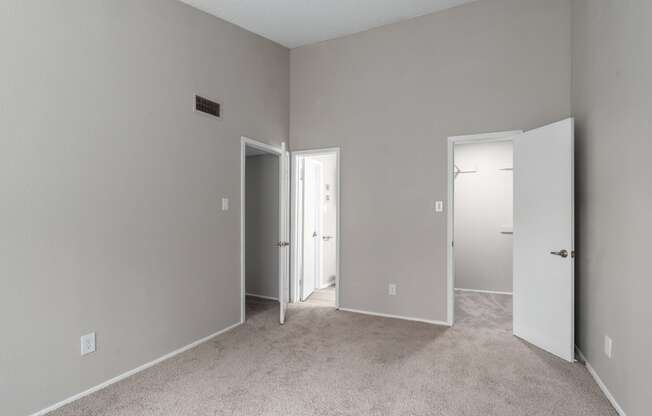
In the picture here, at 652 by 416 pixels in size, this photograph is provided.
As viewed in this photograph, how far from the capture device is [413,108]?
4039 mm

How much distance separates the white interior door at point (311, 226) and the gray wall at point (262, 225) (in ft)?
1.30

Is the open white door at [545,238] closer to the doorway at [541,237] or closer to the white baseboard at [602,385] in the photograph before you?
the doorway at [541,237]

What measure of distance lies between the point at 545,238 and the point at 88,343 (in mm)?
3732

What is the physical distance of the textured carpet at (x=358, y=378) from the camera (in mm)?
2324

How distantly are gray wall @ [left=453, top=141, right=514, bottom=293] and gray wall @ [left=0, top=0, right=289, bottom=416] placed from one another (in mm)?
3579

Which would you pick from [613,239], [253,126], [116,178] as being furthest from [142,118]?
[613,239]

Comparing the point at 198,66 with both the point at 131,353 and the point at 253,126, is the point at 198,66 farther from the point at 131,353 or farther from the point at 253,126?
the point at 131,353

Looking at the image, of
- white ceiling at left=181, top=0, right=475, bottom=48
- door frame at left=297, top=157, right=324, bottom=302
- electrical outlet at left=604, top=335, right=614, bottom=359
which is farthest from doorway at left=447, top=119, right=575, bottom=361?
door frame at left=297, top=157, right=324, bottom=302

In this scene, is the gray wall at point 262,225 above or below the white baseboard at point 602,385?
above

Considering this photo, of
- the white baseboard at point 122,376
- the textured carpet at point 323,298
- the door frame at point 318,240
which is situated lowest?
the white baseboard at point 122,376

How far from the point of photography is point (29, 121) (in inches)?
87.7

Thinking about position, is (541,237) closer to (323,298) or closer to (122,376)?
(323,298)

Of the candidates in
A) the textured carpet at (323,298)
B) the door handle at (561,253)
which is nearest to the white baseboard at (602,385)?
the door handle at (561,253)

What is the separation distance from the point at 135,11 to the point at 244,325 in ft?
10.1
